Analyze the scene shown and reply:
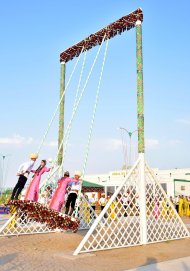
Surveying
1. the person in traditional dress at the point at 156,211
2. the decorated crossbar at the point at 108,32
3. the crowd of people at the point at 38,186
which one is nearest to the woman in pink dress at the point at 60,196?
the crowd of people at the point at 38,186

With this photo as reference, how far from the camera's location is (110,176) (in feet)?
139

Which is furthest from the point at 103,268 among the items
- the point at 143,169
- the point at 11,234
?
A: the point at 11,234

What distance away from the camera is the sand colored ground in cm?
578

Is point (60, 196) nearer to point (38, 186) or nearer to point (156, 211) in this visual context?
point (38, 186)

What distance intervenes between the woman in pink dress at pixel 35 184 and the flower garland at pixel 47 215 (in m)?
0.26

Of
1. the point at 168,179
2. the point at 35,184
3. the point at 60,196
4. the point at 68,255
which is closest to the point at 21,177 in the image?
the point at 35,184

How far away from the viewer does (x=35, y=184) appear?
7238mm

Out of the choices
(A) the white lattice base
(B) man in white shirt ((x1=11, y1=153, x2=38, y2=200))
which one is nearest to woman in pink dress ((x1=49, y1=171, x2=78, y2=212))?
(B) man in white shirt ((x1=11, y1=153, x2=38, y2=200))

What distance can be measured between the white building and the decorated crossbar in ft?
79.4

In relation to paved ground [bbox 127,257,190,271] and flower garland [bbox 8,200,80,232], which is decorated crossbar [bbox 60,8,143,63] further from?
paved ground [bbox 127,257,190,271]

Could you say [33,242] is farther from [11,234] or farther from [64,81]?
[64,81]

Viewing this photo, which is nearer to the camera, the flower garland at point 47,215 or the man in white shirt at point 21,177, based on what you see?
the flower garland at point 47,215

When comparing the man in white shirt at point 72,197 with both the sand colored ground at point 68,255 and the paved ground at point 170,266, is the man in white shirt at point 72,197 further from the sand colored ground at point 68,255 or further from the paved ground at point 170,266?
the paved ground at point 170,266

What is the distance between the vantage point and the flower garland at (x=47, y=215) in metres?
6.66
